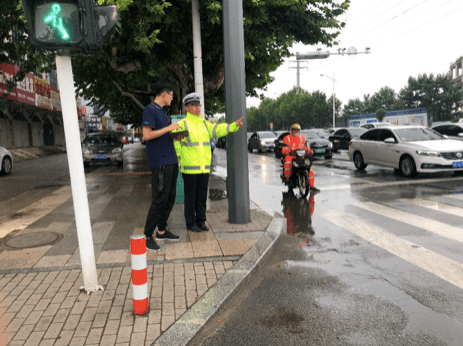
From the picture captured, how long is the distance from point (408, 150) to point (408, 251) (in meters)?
7.33

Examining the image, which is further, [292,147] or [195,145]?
[292,147]

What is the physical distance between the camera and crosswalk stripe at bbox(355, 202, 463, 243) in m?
5.65

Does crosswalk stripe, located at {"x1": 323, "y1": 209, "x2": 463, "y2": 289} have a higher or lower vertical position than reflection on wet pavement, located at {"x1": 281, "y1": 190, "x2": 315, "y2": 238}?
higher

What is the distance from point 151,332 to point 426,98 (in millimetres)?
73583

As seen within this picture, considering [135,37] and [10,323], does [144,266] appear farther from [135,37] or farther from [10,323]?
[135,37]

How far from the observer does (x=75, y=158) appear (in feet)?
11.8

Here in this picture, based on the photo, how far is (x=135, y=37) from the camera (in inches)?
358

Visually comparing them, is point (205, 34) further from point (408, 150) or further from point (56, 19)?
point (56, 19)

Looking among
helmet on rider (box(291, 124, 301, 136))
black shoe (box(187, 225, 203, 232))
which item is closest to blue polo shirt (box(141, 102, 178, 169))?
black shoe (box(187, 225, 203, 232))

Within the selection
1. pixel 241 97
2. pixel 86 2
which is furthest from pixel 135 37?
pixel 86 2

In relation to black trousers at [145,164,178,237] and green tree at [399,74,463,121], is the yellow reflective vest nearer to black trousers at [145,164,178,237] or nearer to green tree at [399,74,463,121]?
black trousers at [145,164,178,237]

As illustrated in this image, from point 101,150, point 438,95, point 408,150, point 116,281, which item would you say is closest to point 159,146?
point 116,281

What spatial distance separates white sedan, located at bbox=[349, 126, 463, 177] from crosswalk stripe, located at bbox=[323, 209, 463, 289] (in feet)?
17.8

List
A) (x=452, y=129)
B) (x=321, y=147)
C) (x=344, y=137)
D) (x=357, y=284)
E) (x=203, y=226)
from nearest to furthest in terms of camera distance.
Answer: (x=357, y=284), (x=203, y=226), (x=452, y=129), (x=321, y=147), (x=344, y=137)
